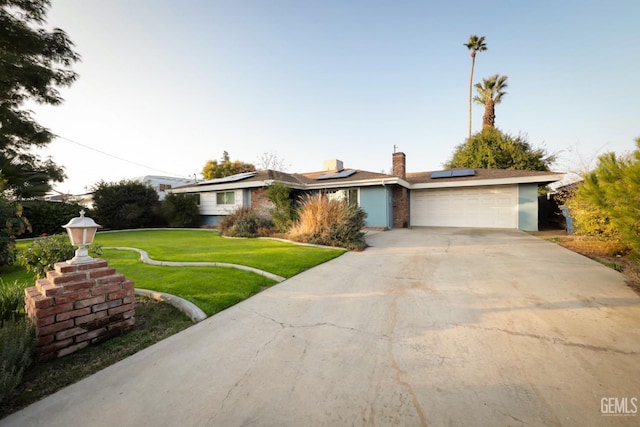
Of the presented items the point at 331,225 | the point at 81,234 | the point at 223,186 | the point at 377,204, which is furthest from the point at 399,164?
the point at 81,234

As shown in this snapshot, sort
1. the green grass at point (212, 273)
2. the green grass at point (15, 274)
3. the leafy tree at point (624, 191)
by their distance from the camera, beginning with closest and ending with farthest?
the green grass at point (212, 273), the leafy tree at point (624, 191), the green grass at point (15, 274)

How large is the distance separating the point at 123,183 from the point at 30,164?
13.4 feet

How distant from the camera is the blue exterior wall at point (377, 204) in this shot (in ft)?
42.7

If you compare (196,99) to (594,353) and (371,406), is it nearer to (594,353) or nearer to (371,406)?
(371,406)

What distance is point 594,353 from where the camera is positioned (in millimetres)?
2172

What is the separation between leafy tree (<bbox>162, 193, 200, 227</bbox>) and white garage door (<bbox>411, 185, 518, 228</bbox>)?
49.0 ft

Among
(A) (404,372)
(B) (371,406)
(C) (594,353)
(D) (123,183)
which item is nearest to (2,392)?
(B) (371,406)

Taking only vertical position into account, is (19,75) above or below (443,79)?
below

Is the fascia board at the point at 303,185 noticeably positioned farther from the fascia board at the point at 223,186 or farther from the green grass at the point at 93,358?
the green grass at the point at 93,358

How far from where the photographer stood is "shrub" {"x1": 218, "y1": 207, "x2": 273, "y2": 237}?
10688 millimetres

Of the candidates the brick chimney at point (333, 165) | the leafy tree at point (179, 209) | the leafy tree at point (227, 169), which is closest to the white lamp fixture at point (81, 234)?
the leafy tree at point (179, 209)

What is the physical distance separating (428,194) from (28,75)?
20.9m

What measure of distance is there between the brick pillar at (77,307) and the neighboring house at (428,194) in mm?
10297

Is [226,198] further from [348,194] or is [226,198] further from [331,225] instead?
[331,225]
